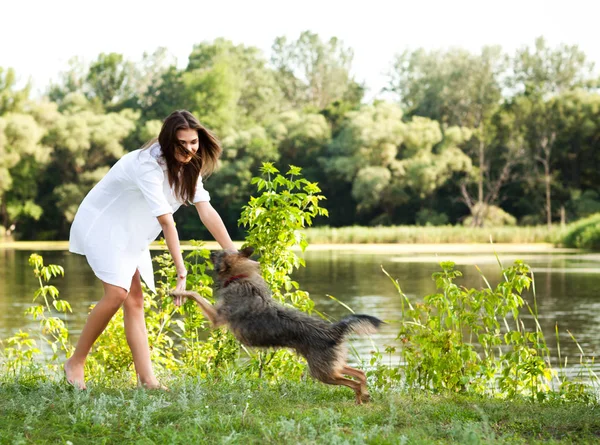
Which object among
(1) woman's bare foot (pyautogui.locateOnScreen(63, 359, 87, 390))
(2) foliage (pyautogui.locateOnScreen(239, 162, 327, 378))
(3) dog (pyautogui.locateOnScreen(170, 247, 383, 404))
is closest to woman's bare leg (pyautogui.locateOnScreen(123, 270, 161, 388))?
(1) woman's bare foot (pyautogui.locateOnScreen(63, 359, 87, 390))

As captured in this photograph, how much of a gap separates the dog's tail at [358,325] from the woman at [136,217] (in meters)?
0.91

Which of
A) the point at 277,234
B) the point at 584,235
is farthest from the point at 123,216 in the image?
the point at 584,235

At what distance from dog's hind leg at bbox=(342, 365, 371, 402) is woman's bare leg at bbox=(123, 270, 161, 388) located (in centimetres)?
132

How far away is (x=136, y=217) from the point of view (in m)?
5.02

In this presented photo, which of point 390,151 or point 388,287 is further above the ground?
point 390,151

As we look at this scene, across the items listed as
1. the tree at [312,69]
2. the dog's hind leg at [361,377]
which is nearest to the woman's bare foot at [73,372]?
the dog's hind leg at [361,377]

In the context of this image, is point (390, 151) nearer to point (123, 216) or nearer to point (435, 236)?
point (435, 236)

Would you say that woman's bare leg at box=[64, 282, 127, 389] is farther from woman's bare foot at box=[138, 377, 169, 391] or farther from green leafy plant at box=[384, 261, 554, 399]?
green leafy plant at box=[384, 261, 554, 399]

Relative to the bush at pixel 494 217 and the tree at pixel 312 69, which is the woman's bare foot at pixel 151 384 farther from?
the tree at pixel 312 69

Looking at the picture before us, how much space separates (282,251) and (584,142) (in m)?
42.9

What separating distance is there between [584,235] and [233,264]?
30209 mm

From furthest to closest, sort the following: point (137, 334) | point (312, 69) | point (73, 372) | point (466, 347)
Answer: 1. point (312, 69)
2. point (466, 347)
3. point (137, 334)
4. point (73, 372)

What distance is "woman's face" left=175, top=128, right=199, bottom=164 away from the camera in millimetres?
4859

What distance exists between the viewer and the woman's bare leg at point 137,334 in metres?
5.18
